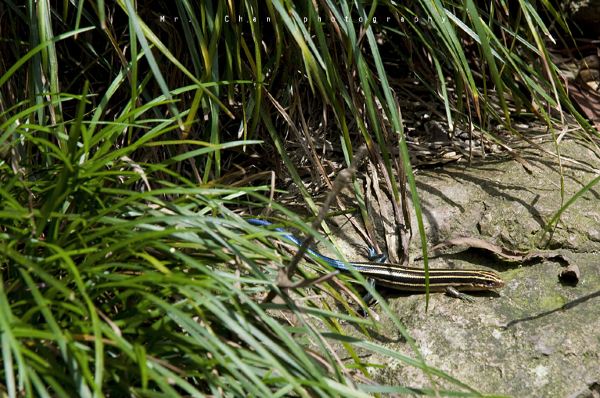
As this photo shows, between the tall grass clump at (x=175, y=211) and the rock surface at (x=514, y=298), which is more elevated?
the tall grass clump at (x=175, y=211)

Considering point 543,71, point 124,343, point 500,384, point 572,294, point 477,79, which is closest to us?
point 124,343

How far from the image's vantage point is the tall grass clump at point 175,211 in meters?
2.56

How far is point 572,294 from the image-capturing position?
381 centimetres

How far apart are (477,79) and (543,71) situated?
1.69ft

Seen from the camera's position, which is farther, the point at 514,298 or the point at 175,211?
the point at 514,298

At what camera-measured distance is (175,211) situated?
287 centimetres

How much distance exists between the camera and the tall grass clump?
2559 mm

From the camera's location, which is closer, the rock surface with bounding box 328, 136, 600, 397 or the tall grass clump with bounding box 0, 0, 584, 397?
the tall grass clump with bounding box 0, 0, 584, 397

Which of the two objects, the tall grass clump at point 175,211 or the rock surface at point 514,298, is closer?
the tall grass clump at point 175,211

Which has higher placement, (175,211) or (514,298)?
(175,211)

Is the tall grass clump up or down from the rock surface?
up

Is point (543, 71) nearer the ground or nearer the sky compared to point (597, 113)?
nearer the sky

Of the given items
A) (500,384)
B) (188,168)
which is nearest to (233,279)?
(500,384)

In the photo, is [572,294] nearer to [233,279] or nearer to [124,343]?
[233,279]
